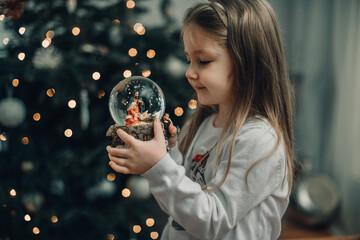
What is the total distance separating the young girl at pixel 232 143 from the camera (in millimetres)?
775

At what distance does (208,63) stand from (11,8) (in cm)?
101

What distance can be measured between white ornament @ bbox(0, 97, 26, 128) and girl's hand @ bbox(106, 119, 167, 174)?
955mm

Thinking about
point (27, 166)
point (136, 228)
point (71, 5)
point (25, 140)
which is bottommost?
point (136, 228)

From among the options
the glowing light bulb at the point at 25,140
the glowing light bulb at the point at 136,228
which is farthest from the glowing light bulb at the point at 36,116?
the glowing light bulb at the point at 136,228

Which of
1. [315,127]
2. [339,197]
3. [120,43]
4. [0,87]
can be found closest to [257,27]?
[120,43]

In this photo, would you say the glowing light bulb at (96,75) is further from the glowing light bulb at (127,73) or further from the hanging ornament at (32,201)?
the hanging ornament at (32,201)

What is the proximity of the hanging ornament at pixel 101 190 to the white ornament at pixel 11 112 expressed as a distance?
1.48 feet

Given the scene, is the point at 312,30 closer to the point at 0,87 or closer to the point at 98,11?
the point at 98,11

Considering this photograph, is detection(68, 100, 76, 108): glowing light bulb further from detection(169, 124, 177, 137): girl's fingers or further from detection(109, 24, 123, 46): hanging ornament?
detection(169, 124, 177, 137): girl's fingers

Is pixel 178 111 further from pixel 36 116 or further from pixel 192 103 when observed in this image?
pixel 36 116

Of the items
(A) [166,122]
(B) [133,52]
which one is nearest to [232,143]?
(A) [166,122]

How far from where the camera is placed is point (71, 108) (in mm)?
1656

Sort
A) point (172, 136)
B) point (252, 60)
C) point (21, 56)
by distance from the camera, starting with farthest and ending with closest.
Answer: point (21, 56)
point (172, 136)
point (252, 60)

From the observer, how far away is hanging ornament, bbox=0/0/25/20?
1.44m
